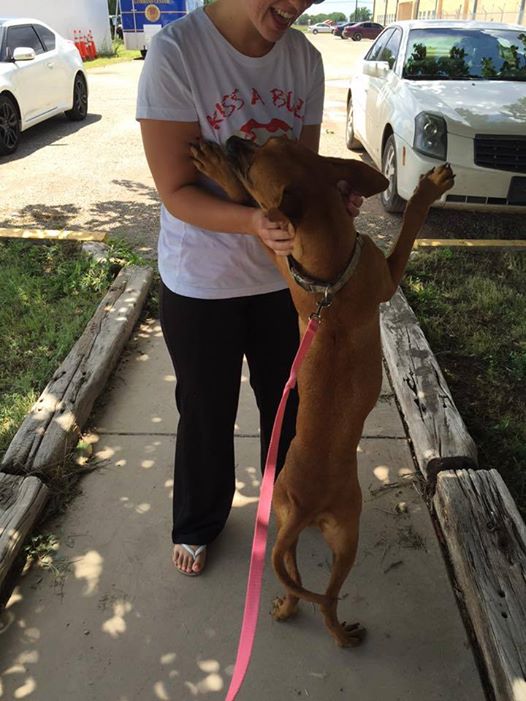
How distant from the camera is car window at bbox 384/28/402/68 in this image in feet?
25.1

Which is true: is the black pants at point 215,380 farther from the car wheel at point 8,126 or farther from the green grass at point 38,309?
the car wheel at point 8,126

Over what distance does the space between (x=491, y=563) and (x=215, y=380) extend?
4.75 feet

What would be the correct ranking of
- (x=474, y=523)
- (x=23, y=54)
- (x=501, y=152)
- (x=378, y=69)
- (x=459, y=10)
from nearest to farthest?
(x=474, y=523)
(x=501, y=152)
(x=378, y=69)
(x=23, y=54)
(x=459, y=10)

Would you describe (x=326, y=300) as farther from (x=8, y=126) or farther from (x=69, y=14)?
(x=69, y=14)

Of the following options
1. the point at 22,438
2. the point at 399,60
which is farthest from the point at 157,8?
the point at 22,438

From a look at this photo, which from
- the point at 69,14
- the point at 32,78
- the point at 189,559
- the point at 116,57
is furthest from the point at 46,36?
the point at 69,14

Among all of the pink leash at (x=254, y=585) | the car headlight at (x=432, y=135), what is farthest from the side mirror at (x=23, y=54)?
the pink leash at (x=254, y=585)

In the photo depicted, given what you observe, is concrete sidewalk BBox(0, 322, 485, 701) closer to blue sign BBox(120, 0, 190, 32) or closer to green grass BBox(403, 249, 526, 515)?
green grass BBox(403, 249, 526, 515)

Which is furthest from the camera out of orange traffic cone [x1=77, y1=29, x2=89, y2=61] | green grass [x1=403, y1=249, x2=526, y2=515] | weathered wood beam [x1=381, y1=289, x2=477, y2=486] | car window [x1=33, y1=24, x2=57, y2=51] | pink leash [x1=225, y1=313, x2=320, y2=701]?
orange traffic cone [x1=77, y1=29, x2=89, y2=61]

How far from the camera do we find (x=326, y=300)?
1.93 meters

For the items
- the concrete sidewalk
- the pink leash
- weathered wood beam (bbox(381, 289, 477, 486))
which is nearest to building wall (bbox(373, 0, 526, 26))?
weathered wood beam (bbox(381, 289, 477, 486))

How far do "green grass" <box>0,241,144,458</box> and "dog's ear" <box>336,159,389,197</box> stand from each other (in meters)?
2.66

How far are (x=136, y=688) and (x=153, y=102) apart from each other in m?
2.23

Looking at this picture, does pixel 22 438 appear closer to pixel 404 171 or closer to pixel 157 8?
pixel 404 171
